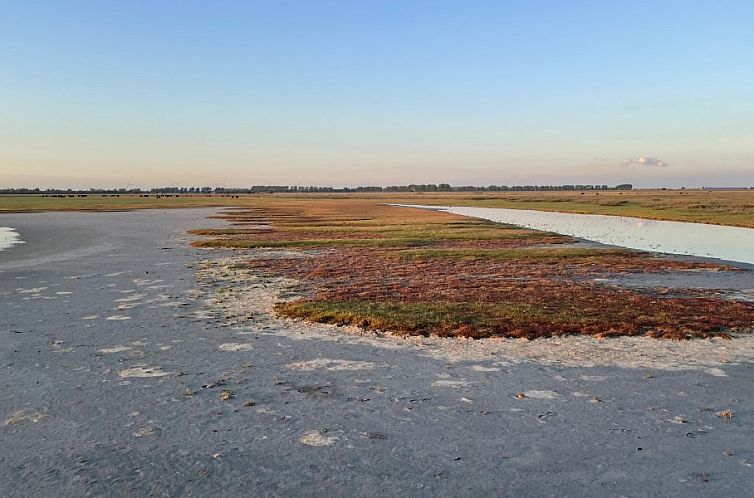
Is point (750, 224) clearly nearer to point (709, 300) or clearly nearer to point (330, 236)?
point (330, 236)

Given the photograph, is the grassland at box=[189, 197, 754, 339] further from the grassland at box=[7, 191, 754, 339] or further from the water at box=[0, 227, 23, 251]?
the water at box=[0, 227, 23, 251]

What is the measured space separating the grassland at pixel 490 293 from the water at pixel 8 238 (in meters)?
13.9

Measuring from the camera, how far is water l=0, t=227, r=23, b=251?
39312mm

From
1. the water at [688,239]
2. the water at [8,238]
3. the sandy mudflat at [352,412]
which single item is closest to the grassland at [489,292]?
the sandy mudflat at [352,412]

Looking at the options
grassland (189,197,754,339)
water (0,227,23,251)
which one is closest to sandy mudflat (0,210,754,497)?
grassland (189,197,754,339)

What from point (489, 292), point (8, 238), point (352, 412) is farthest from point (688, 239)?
point (8, 238)

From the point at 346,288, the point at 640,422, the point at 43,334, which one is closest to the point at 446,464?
the point at 640,422

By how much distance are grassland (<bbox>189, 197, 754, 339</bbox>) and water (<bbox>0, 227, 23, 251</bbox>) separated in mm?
13893

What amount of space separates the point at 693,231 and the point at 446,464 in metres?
54.4

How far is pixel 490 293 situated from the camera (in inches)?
798

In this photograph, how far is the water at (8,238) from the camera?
39312mm

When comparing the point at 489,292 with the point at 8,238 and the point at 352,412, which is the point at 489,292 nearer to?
the point at 352,412

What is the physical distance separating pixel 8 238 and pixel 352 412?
44352 mm

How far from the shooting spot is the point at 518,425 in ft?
28.6
